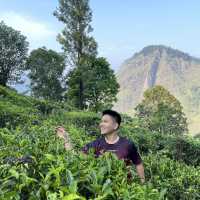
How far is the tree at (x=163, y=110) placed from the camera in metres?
82.9

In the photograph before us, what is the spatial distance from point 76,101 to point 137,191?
2028 inches

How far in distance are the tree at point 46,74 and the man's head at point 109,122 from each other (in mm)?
57601

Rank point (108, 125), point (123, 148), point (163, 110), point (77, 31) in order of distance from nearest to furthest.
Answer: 1. point (123, 148)
2. point (108, 125)
3. point (77, 31)
4. point (163, 110)

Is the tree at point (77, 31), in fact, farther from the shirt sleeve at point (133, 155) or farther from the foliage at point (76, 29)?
the shirt sleeve at point (133, 155)

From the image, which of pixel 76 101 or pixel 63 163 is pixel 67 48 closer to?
pixel 76 101

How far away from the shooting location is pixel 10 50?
184ft

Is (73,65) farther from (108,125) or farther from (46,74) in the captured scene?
(108,125)

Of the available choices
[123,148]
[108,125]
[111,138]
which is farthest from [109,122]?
[123,148]

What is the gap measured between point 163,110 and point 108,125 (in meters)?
79.1

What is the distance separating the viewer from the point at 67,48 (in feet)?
173

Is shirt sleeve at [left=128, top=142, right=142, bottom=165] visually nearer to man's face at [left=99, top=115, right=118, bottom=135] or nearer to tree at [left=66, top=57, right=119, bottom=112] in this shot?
man's face at [left=99, top=115, right=118, bottom=135]

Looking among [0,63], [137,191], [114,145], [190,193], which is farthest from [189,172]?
[0,63]

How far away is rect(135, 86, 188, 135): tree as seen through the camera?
8288cm

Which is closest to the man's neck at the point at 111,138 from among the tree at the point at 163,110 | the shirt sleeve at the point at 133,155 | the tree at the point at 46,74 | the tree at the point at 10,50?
the shirt sleeve at the point at 133,155
